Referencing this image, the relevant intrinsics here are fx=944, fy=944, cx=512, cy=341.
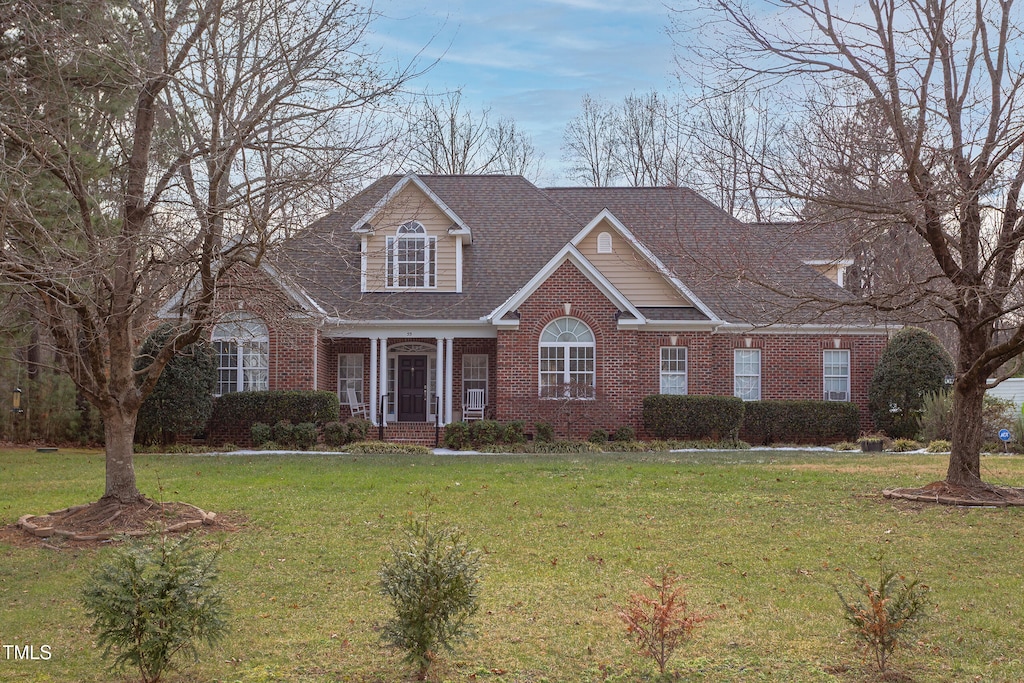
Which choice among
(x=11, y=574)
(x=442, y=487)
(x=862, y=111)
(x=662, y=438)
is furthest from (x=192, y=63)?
(x=662, y=438)

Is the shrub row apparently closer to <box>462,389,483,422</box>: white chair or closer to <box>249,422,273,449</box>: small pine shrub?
<box>462,389,483,422</box>: white chair

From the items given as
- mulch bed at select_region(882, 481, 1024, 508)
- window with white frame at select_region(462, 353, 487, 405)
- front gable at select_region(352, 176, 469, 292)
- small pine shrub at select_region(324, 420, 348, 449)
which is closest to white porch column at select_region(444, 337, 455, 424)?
window with white frame at select_region(462, 353, 487, 405)

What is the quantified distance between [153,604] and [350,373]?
20.0m

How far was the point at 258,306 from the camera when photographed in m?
12.0

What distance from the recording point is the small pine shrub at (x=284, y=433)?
21.6 m

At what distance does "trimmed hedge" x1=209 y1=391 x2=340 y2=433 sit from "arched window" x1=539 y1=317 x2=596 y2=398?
530 cm

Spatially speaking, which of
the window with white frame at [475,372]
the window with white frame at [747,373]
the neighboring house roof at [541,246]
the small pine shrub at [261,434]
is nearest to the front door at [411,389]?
the window with white frame at [475,372]

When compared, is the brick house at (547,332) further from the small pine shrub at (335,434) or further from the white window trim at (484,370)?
the small pine shrub at (335,434)

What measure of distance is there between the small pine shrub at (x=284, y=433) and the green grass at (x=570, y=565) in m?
4.91

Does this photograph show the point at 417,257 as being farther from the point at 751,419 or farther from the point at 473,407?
the point at 751,419

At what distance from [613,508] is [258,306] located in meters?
5.25

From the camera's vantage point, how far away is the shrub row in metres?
23.0

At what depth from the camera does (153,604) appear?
5.74 meters

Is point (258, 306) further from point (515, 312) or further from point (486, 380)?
point (486, 380)
